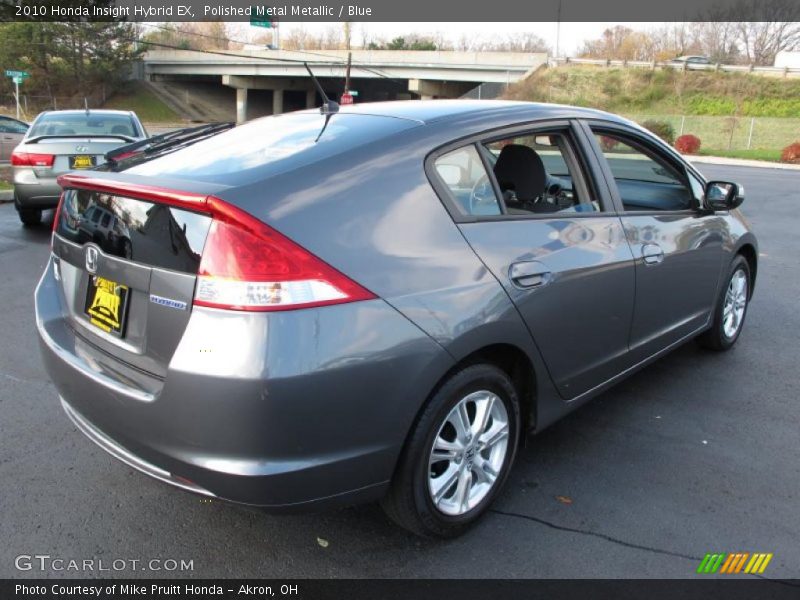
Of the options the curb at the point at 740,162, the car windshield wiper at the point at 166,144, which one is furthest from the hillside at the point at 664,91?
the car windshield wiper at the point at 166,144

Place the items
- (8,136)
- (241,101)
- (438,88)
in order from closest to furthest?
1. (8,136)
2. (438,88)
3. (241,101)

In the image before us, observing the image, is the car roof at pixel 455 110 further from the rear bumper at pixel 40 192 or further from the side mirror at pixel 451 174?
the rear bumper at pixel 40 192

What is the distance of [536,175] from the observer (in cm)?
A: 350

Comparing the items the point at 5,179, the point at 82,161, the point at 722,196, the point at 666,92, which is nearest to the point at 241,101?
the point at 666,92

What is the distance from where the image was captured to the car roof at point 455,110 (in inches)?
114

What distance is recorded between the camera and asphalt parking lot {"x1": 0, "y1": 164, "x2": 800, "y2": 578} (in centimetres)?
260

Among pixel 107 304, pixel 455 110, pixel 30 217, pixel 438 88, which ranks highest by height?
pixel 438 88

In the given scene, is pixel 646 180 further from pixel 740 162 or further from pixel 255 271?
pixel 740 162

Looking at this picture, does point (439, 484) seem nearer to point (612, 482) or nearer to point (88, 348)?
point (612, 482)

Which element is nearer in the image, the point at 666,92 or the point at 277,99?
the point at 666,92

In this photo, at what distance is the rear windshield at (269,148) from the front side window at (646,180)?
1.65m

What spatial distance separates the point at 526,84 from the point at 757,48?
36425mm

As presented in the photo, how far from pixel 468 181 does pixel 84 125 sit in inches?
333

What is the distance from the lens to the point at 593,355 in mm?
3240
